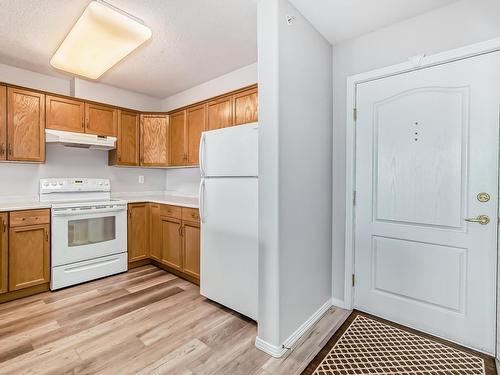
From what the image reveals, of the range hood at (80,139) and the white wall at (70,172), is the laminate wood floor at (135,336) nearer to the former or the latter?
the white wall at (70,172)

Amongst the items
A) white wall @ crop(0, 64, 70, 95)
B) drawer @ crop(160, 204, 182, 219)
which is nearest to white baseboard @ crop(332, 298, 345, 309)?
drawer @ crop(160, 204, 182, 219)

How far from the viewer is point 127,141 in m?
3.75

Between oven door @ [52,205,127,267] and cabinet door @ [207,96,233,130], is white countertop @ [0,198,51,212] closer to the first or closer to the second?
oven door @ [52,205,127,267]

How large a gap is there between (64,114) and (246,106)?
2.24m

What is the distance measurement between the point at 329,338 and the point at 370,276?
0.68 m

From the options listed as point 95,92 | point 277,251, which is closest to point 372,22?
point 277,251

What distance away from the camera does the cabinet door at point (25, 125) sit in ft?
9.20

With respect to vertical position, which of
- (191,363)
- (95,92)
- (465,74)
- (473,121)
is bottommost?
(191,363)

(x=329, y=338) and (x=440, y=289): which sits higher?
(x=440, y=289)

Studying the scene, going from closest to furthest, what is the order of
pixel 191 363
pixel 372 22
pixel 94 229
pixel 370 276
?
pixel 191 363 → pixel 372 22 → pixel 370 276 → pixel 94 229

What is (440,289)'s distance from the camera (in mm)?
2004

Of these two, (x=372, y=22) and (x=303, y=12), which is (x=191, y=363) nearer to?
(x=303, y=12)

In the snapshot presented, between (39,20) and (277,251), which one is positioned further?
(39,20)

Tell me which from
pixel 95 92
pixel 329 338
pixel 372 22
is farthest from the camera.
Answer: pixel 95 92
